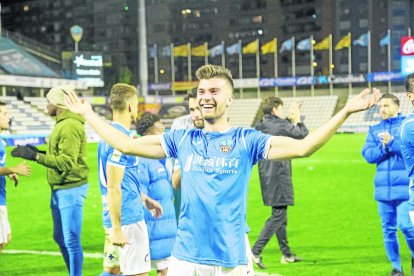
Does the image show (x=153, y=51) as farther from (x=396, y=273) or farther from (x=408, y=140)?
(x=408, y=140)

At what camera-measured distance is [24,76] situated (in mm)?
48219

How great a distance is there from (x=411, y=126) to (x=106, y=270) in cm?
258

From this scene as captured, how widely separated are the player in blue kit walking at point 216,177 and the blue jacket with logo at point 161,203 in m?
1.42

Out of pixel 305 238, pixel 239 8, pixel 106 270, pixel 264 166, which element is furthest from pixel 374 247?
pixel 239 8

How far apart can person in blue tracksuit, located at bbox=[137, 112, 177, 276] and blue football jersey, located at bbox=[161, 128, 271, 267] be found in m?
1.44

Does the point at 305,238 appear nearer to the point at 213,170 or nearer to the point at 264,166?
the point at 264,166

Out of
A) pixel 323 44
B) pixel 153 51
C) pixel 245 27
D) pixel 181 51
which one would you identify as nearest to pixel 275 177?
pixel 323 44

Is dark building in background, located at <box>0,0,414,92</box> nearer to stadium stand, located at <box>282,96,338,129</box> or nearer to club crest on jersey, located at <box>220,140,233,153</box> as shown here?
stadium stand, located at <box>282,96,338,129</box>

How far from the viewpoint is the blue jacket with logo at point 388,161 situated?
6.07 meters

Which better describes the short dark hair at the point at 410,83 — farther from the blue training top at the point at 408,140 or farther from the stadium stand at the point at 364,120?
the stadium stand at the point at 364,120

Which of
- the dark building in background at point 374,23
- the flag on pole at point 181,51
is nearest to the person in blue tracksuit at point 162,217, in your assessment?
the flag on pole at point 181,51

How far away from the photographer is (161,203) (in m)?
4.92

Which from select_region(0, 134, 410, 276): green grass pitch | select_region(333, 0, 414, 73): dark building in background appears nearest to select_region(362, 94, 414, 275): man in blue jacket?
select_region(0, 134, 410, 276): green grass pitch

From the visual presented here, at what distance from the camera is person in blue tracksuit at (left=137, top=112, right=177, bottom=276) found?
15.8 feet
